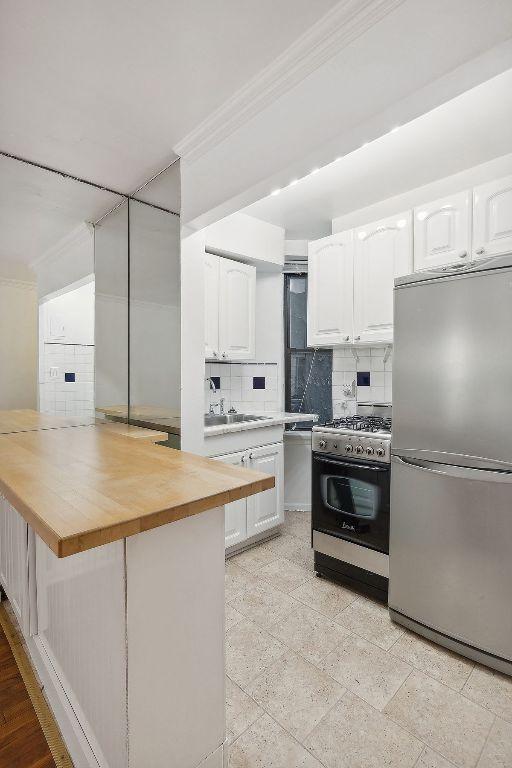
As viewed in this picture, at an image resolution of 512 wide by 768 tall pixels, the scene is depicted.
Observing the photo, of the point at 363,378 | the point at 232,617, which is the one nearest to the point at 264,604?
the point at 232,617

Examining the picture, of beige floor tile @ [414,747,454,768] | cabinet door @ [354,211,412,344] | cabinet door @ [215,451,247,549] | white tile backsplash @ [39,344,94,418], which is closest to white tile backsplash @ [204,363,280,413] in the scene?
cabinet door @ [215,451,247,549]

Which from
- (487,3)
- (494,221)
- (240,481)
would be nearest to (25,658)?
(240,481)

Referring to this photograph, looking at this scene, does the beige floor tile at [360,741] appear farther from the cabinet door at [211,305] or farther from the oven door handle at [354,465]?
the cabinet door at [211,305]

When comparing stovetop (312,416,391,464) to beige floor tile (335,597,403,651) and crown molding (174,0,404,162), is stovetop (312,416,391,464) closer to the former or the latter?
beige floor tile (335,597,403,651)

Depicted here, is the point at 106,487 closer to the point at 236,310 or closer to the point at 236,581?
the point at 236,581

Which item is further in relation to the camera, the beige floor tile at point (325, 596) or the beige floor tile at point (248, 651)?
the beige floor tile at point (325, 596)

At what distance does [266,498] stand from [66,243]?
2.10m

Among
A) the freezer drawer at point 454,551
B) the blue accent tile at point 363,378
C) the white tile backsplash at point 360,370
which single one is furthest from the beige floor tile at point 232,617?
the blue accent tile at point 363,378

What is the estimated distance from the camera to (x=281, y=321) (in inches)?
139

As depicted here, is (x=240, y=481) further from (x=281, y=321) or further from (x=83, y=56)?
→ (x=281, y=321)

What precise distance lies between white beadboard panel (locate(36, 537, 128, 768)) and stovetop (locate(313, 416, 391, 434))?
62.5 inches

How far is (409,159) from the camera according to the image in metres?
2.28

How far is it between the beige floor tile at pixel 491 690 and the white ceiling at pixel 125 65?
2469mm

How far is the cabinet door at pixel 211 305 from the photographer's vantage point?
8.96ft
